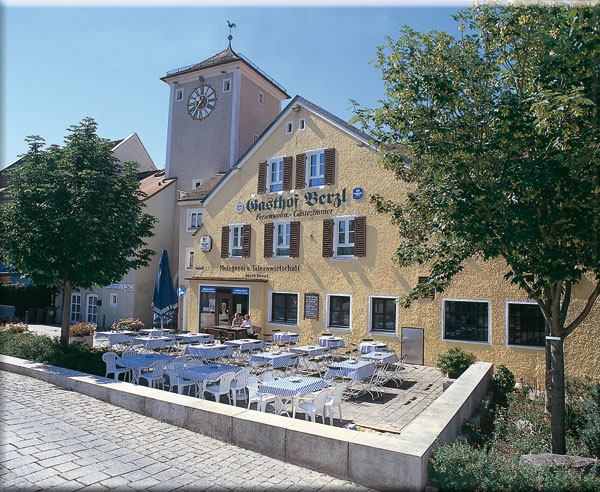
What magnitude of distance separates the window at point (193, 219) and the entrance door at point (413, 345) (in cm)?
1406

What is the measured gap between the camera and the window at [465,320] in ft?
51.1

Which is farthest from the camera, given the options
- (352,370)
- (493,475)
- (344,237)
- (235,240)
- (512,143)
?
(235,240)

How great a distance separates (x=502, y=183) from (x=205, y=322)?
18.5 m

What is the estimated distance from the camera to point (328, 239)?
19.1 m

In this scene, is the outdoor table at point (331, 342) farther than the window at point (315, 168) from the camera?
No

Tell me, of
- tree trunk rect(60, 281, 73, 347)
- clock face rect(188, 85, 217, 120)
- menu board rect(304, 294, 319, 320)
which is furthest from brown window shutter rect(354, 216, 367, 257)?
clock face rect(188, 85, 217, 120)

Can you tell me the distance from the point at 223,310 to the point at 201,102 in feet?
49.8

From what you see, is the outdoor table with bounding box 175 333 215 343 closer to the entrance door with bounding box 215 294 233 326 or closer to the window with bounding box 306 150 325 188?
the entrance door with bounding box 215 294 233 326

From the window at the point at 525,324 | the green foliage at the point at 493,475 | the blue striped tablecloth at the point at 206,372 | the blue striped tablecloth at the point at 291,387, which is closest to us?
the green foliage at the point at 493,475

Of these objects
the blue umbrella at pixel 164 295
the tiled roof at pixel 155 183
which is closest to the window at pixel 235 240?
the blue umbrella at pixel 164 295

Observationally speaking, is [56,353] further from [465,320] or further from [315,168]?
[465,320]

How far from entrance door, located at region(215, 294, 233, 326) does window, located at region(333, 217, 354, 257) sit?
6267 mm

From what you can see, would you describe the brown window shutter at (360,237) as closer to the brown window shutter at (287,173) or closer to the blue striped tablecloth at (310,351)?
the brown window shutter at (287,173)

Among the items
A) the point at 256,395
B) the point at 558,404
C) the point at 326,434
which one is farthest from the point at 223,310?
the point at 558,404
